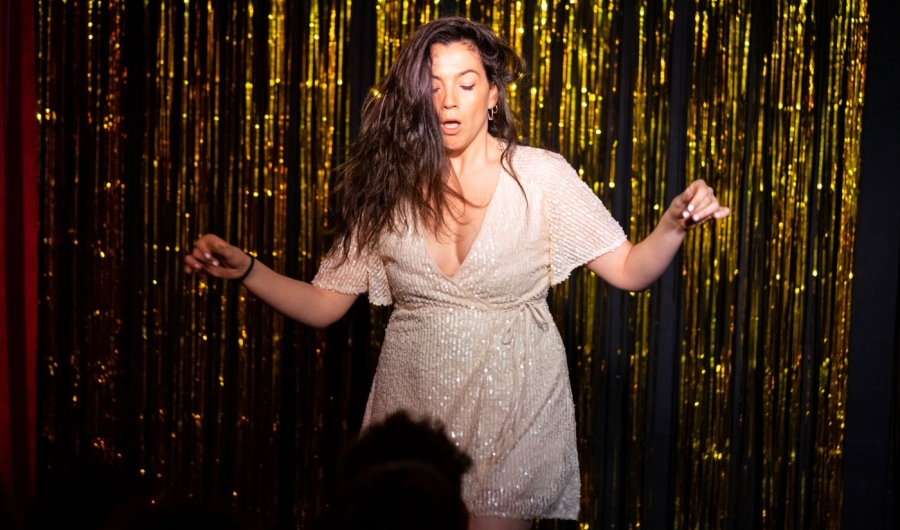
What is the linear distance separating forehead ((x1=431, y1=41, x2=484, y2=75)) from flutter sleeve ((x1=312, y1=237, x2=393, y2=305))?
43 cm

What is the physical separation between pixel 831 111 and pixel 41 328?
102 inches

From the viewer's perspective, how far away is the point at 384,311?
3.21 m

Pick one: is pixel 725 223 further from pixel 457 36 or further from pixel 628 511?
pixel 457 36

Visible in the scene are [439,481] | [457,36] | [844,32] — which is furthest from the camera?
[844,32]

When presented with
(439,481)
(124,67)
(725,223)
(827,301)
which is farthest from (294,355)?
(439,481)

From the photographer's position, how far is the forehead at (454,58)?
2.15 m

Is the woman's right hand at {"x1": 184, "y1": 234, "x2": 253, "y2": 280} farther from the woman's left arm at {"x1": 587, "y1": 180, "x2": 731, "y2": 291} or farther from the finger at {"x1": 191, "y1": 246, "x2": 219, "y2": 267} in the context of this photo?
the woman's left arm at {"x1": 587, "y1": 180, "x2": 731, "y2": 291}

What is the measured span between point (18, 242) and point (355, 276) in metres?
1.58

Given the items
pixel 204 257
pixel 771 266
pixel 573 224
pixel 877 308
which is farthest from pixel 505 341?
pixel 877 308

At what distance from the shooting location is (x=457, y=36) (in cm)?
217

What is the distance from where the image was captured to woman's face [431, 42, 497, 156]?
A: 2148mm

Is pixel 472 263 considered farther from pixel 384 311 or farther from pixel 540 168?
pixel 384 311

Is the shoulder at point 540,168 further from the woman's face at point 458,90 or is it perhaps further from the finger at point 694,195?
the finger at point 694,195

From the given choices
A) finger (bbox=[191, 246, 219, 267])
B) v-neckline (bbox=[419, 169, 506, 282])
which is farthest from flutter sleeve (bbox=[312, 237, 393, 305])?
finger (bbox=[191, 246, 219, 267])
